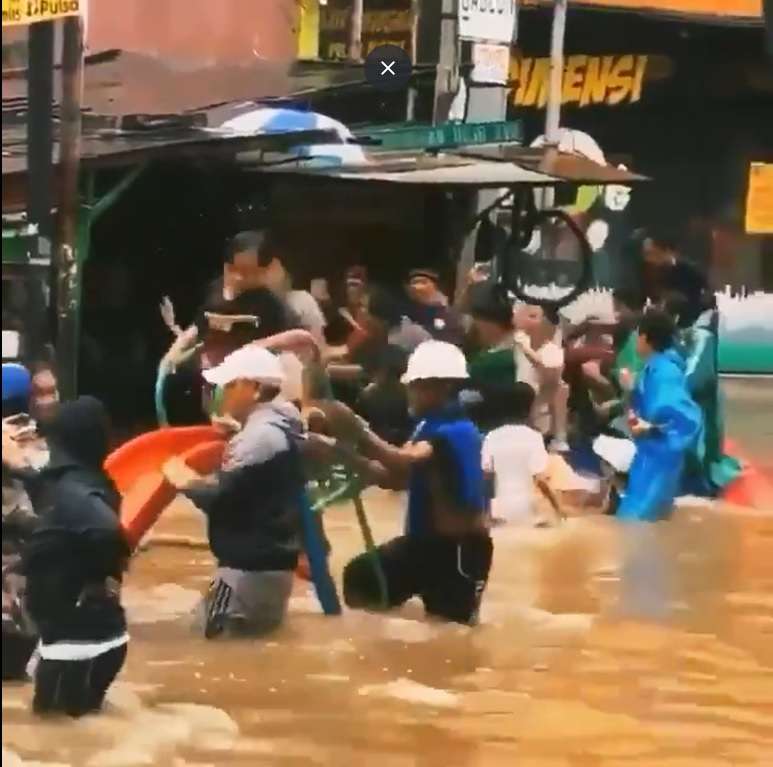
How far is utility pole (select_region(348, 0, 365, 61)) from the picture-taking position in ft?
4.64

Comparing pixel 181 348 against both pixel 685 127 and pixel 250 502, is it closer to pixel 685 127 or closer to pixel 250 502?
pixel 250 502

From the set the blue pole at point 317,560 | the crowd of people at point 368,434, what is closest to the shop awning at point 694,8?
the crowd of people at point 368,434

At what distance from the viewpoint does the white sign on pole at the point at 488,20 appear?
144 centimetres

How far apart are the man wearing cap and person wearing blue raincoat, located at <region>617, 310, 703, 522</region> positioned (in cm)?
20

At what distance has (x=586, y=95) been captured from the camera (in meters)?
1.46

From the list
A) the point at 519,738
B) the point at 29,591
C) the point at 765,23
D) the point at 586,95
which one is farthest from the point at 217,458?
the point at 765,23

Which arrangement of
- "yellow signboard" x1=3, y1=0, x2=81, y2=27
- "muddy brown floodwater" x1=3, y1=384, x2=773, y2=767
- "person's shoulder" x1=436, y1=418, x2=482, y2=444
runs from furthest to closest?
"person's shoulder" x1=436, y1=418, x2=482, y2=444 < "muddy brown floodwater" x1=3, y1=384, x2=773, y2=767 < "yellow signboard" x1=3, y1=0, x2=81, y2=27

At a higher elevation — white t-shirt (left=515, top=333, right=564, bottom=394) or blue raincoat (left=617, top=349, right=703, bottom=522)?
white t-shirt (left=515, top=333, right=564, bottom=394)

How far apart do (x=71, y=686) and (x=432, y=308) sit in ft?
1.57

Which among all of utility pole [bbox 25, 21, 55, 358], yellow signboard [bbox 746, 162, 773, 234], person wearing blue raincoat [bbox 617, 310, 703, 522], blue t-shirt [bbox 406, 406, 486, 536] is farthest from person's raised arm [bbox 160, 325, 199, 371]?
yellow signboard [bbox 746, 162, 773, 234]

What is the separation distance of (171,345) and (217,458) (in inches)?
4.3

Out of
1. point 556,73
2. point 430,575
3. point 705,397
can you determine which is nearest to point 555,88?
point 556,73

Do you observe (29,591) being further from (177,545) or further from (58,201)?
(58,201)

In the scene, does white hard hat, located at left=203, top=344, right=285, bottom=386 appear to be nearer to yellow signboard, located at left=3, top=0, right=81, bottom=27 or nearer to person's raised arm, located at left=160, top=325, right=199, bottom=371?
person's raised arm, located at left=160, top=325, right=199, bottom=371
